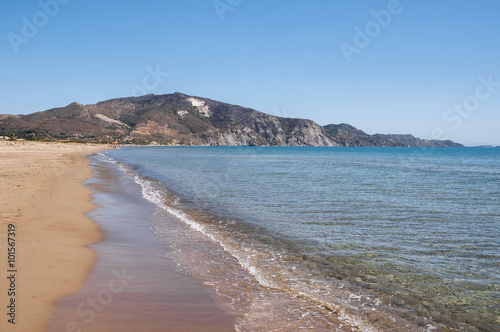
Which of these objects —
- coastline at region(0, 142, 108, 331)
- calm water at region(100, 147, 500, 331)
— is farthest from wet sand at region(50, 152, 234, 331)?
calm water at region(100, 147, 500, 331)

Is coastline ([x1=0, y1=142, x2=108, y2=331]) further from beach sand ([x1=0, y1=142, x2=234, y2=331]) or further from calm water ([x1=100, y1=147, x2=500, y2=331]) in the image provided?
calm water ([x1=100, y1=147, x2=500, y2=331])

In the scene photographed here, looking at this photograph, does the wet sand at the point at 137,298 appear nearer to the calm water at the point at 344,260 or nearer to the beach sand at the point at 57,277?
the beach sand at the point at 57,277

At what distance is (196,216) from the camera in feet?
54.2

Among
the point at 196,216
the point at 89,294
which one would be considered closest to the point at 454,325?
the point at 89,294

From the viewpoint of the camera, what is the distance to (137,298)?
6766mm

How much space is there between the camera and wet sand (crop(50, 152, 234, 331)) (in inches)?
224

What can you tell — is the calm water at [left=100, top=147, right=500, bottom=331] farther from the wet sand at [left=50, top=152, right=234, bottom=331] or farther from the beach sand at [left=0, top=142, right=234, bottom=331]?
the beach sand at [left=0, top=142, right=234, bottom=331]

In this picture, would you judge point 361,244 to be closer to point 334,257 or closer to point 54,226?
point 334,257

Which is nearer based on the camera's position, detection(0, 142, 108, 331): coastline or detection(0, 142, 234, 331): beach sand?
detection(0, 142, 234, 331): beach sand

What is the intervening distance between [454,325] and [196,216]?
39.8 feet

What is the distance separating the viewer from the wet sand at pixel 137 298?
568cm

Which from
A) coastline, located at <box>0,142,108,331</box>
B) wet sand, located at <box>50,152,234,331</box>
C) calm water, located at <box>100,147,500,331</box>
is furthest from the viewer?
calm water, located at <box>100,147,500,331</box>

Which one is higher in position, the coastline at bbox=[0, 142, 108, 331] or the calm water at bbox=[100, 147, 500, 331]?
the coastline at bbox=[0, 142, 108, 331]

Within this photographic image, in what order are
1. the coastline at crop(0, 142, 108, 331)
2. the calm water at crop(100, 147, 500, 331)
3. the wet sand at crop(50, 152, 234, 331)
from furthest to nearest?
the calm water at crop(100, 147, 500, 331)
the coastline at crop(0, 142, 108, 331)
the wet sand at crop(50, 152, 234, 331)
